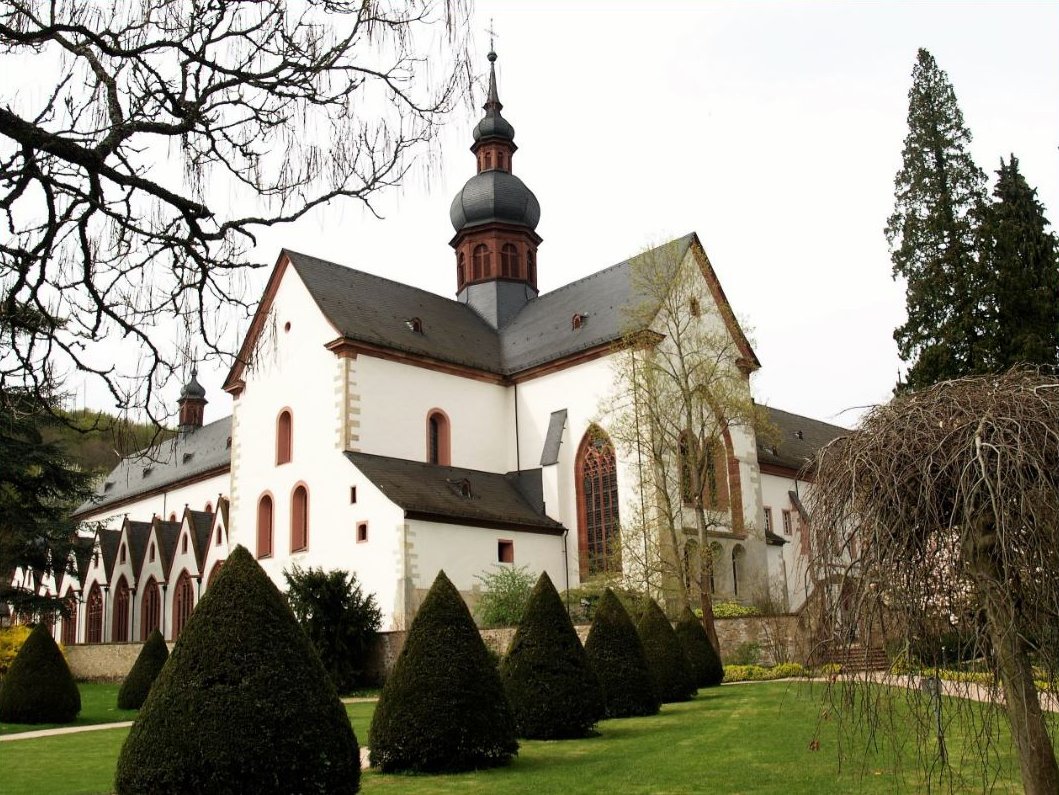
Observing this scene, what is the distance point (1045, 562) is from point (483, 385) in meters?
28.6

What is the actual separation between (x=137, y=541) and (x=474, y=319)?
64.7 ft

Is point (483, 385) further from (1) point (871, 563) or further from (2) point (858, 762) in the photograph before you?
(1) point (871, 563)

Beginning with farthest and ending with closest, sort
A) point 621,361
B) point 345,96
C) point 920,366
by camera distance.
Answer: point 621,361 → point 920,366 → point 345,96

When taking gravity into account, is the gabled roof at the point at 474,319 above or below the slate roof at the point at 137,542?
above

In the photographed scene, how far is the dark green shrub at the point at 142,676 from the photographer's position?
23109mm

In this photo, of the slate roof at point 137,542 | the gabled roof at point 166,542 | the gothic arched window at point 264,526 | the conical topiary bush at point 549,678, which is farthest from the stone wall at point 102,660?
the conical topiary bush at point 549,678

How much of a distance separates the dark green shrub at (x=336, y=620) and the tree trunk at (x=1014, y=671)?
20.2 m

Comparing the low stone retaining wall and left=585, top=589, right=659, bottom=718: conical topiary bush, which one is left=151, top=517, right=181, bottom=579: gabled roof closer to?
the low stone retaining wall

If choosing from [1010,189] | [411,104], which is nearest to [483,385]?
[1010,189]

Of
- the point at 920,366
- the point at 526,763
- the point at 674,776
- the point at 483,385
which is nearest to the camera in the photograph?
the point at 674,776

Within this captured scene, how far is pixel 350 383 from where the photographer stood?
1190 inches

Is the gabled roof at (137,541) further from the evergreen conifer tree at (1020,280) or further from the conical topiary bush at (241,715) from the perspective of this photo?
the conical topiary bush at (241,715)

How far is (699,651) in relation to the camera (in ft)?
69.5

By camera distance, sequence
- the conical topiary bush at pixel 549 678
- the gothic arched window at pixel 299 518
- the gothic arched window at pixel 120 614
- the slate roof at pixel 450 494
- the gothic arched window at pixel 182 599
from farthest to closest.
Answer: the gothic arched window at pixel 120 614 → the gothic arched window at pixel 182 599 → the gothic arched window at pixel 299 518 → the slate roof at pixel 450 494 → the conical topiary bush at pixel 549 678
